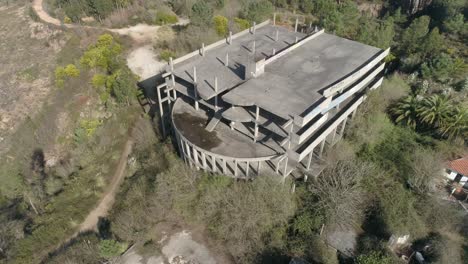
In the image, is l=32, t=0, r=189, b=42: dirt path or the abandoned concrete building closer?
the abandoned concrete building

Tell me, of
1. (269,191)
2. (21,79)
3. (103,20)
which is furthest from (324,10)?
(21,79)

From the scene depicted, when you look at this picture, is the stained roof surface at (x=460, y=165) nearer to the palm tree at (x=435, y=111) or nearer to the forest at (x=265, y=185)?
the forest at (x=265, y=185)

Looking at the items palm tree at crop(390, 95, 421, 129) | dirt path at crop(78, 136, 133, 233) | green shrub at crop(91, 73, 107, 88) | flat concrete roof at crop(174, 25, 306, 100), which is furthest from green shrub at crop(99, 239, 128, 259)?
palm tree at crop(390, 95, 421, 129)

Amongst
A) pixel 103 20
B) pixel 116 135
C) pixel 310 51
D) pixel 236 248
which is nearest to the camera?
pixel 236 248

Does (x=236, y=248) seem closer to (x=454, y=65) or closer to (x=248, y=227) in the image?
(x=248, y=227)

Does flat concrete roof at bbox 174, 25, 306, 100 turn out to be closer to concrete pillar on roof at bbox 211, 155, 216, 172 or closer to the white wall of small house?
concrete pillar on roof at bbox 211, 155, 216, 172

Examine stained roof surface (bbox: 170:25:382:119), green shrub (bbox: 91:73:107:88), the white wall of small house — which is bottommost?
the white wall of small house
